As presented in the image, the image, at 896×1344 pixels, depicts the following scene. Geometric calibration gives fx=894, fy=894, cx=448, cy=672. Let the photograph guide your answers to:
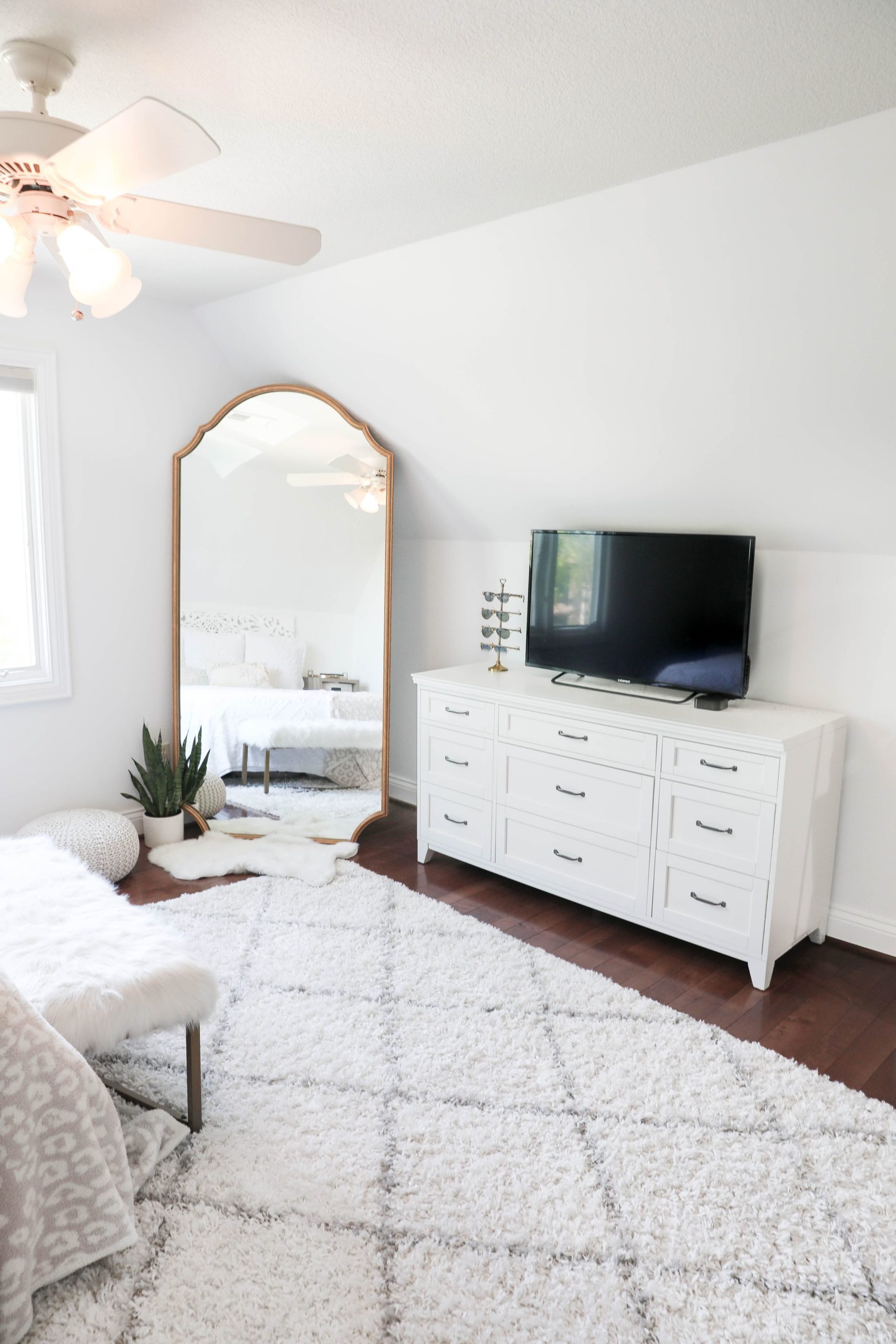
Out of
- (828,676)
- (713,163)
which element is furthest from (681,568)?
(713,163)

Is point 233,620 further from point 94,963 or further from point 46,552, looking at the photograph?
point 94,963

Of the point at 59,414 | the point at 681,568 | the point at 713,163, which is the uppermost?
the point at 713,163

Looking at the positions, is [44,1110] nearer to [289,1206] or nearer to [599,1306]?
[289,1206]

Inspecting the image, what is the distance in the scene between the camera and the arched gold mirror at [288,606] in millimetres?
3812

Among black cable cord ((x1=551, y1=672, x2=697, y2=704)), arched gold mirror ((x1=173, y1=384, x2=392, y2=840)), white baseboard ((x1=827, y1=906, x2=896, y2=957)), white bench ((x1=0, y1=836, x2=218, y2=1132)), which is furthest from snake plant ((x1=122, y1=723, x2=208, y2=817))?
white baseboard ((x1=827, y1=906, x2=896, y2=957))

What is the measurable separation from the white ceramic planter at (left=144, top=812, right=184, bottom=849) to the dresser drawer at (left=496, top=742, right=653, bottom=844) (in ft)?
4.77

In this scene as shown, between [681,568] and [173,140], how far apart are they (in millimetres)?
2169

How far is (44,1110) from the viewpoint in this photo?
1607mm

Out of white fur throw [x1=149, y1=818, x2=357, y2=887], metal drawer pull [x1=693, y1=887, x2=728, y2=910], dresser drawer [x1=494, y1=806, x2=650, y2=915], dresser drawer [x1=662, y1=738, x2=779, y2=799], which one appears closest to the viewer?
dresser drawer [x1=662, y1=738, x2=779, y2=799]

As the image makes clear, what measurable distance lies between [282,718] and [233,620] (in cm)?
49

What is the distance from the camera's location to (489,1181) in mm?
1912

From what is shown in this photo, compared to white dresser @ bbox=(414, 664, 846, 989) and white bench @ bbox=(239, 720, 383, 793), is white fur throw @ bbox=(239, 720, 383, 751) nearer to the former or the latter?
white bench @ bbox=(239, 720, 383, 793)

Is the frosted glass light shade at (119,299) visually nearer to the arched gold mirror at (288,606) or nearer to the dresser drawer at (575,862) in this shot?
the arched gold mirror at (288,606)

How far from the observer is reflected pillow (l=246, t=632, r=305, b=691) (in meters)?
3.88
